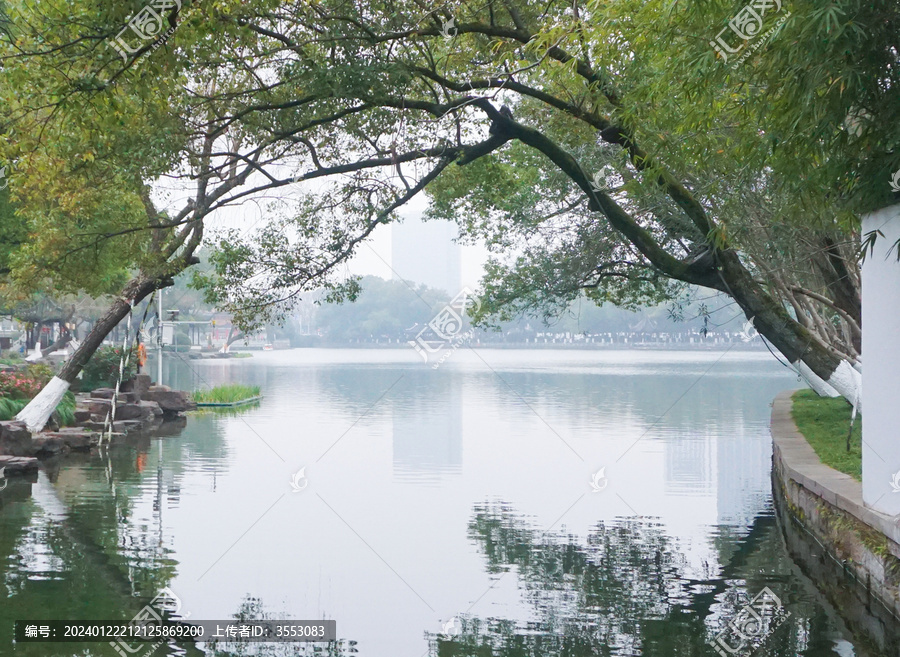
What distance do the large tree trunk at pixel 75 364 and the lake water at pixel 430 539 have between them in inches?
56.3

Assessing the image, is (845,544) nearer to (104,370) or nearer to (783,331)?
(783,331)

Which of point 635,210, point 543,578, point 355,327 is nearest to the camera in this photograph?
point 543,578

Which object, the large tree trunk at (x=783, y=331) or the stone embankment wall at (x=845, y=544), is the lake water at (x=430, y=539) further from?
the large tree trunk at (x=783, y=331)

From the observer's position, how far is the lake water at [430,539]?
23.4 feet

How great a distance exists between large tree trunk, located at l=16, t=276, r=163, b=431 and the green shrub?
7914 millimetres

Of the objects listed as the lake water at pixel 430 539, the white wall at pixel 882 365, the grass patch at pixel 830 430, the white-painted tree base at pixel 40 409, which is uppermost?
the white wall at pixel 882 365

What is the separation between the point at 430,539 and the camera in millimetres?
9961

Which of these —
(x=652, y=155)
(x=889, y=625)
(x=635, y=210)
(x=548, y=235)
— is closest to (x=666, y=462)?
(x=635, y=210)

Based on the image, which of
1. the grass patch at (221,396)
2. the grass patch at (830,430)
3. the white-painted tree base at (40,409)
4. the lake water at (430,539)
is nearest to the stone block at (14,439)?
the lake water at (430,539)

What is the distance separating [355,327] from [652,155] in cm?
9091

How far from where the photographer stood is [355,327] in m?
99.6

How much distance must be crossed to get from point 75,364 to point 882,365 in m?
14.4

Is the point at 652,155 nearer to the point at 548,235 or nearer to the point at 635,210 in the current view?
the point at 635,210

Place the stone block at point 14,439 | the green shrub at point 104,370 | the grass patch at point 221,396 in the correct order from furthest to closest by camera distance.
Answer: the grass patch at point 221,396 < the green shrub at point 104,370 < the stone block at point 14,439
